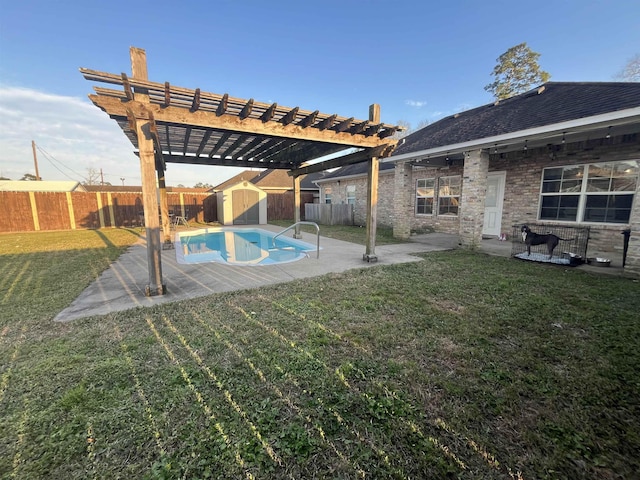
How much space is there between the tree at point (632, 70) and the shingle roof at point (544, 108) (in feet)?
63.3

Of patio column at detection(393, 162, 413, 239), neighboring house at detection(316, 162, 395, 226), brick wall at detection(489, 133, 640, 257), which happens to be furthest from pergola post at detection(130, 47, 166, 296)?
neighboring house at detection(316, 162, 395, 226)

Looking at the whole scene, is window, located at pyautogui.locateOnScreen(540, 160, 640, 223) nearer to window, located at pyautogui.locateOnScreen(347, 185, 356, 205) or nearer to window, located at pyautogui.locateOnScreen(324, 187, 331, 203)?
window, located at pyautogui.locateOnScreen(347, 185, 356, 205)

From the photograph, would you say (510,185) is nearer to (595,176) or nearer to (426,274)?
(595,176)

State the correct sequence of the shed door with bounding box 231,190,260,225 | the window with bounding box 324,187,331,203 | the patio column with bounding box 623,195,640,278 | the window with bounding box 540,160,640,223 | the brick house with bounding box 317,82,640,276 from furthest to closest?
the window with bounding box 324,187,331,203 → the shed door with bounding box 231,190,260,225 → the window with bounding box 540,160,640,223 → the brick house with bounding box 317,82,640,276 → the patio column with bounding box 623,195,640,278

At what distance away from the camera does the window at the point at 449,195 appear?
1061 cm

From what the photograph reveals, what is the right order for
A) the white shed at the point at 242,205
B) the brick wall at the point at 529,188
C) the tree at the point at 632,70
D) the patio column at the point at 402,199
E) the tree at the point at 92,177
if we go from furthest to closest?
the tree at the point at 92,177 < the tree at the point at 632,70 < the white shed at the point at 242,205 < the patio column at the point at 402,199 < the brick wall at the point at 529,188

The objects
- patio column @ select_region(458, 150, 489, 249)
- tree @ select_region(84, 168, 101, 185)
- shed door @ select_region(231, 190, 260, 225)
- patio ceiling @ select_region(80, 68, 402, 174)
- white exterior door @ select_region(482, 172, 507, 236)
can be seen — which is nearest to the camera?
patio ceiling @ select_region(80, 68, 402, 174)

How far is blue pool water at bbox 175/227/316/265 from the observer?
721 cm

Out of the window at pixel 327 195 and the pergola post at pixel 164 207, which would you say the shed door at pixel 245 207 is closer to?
the window at pixel 327 195

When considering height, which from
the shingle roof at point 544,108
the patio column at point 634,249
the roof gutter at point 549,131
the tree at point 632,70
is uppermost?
the tree at point 632,70

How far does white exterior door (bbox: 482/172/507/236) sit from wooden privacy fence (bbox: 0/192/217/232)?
16.3m

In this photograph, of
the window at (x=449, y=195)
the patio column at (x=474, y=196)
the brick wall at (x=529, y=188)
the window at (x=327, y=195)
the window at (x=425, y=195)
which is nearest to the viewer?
the brick wall at (x=529, y=188)

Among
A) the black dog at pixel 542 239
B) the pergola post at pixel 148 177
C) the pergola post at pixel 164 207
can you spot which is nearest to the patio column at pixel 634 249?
the black dog at pixel 542 239

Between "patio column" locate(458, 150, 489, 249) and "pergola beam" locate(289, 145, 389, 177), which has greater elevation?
"pergola beam" locate(289, 145, 389, 177)
